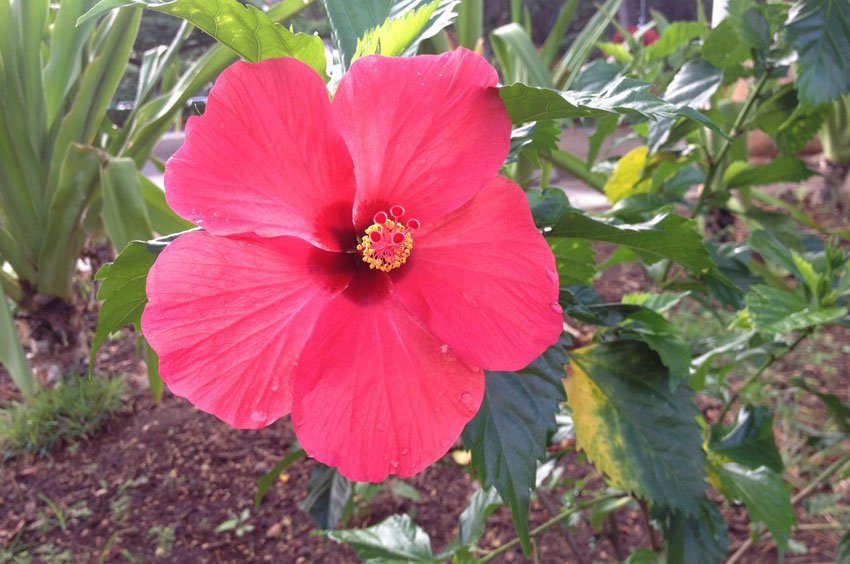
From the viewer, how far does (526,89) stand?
414 mm

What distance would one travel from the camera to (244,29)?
0.43 m

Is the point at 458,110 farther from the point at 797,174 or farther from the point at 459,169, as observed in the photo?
the point at 797,174

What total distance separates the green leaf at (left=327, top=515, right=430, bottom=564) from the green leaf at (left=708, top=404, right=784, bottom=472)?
1.40ft

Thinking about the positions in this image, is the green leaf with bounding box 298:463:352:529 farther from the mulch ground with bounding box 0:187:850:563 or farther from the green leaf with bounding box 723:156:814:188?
the green leaf with bounding box 723:156:814:188

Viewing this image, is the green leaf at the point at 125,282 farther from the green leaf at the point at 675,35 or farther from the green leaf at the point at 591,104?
the green leaf at the point at 675,35

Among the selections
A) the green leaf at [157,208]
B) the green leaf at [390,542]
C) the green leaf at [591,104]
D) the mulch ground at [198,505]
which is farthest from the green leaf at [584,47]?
the green leaf at [591,104]

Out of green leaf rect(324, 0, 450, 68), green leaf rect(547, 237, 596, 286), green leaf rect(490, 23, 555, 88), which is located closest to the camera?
green leaf rect(324, 0, 450, 68)

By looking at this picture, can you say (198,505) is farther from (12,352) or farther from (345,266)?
(345,266)

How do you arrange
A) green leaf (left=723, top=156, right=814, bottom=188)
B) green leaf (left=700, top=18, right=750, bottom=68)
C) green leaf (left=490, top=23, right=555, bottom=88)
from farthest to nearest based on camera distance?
green leaf (left=490, top=23, right=555, bottom=88) → green leaf (left=723, top=156, right=814, bottom=188) → green leaf (left=700, top=18, right=750, bottom=68)

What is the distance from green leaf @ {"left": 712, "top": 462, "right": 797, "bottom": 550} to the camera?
0.83 meters

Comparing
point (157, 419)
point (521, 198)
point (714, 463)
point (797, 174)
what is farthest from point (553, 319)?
point (157, 419)

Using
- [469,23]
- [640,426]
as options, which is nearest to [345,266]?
[640,426]

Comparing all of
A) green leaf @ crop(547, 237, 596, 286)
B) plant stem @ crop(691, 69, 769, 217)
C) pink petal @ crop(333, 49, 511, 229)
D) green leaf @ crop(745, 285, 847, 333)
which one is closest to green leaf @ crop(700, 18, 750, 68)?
plant stem @ crop(691, 69, 769, 217)

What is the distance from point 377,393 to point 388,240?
10 centimetres
